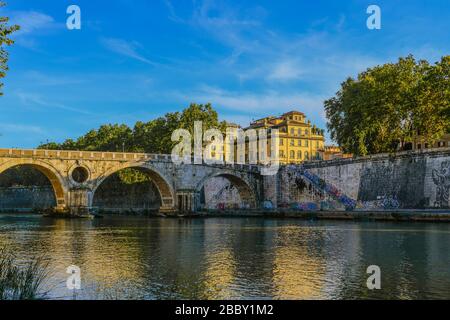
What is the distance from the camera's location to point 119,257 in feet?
74.0

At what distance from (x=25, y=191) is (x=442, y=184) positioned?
3254 inches

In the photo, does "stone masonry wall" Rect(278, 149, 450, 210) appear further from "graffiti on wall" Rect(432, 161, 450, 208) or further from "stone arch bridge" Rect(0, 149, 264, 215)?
"stone arch bridge" Rect(0, 149, 264, 215)

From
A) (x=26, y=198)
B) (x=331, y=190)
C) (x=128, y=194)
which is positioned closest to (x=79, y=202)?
(x=331, y=190)

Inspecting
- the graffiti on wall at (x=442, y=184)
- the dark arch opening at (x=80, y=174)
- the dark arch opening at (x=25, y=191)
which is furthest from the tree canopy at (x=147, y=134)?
the graffiti on wall at (x=442, y=184)

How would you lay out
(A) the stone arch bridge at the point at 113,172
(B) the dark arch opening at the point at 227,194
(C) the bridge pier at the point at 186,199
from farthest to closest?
(B) the dark arch opening at the point at 227,194, (C) the bridge pier at the point at 186,199, (A) the stone arch bridge at the point at 113,172

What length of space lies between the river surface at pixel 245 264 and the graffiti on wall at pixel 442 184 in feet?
42.9

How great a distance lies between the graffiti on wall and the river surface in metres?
13.1

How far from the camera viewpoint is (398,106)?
172 ft

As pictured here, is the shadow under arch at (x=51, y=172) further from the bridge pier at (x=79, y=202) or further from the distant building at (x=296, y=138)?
the distant building at (x=296, y=138)

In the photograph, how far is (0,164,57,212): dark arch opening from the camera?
96938 mm

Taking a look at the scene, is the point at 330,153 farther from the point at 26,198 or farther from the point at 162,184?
the point at 26,198

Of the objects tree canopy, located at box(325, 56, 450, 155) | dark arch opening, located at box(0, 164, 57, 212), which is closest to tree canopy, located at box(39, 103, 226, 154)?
dark arch opening, located at box(0, 164, 57, 212)

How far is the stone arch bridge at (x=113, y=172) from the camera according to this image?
5528cm
